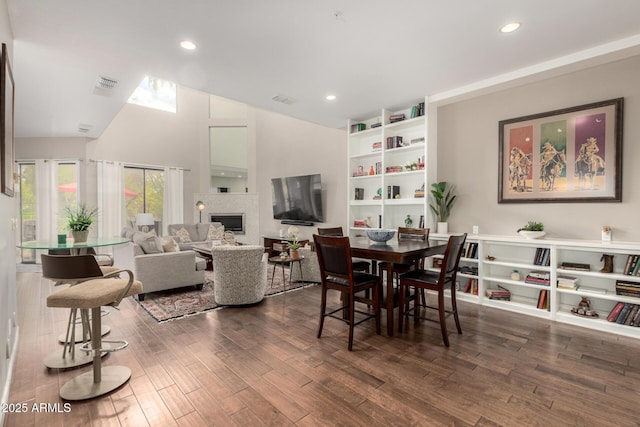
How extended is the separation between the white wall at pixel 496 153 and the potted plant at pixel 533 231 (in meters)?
0.25

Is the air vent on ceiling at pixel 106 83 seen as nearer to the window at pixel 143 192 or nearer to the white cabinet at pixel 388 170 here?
the white cabinet at pixel 388 170

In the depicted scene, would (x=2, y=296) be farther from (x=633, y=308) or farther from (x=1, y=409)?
(x=633, y=308)

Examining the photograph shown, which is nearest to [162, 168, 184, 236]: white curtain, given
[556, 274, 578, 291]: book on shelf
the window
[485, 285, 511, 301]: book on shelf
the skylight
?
the window

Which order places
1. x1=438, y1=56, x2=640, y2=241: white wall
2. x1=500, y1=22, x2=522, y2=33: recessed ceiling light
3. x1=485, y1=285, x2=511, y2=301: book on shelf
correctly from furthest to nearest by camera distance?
1. x1=485, y1=285, x2=511, y2=301: book on shelf
2. x1=438, y1=56, x2=640, y2=241: white wall
3. x1=500, y1=22, x2=522, y2=33: recessed ceiling light

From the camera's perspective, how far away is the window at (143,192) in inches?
310

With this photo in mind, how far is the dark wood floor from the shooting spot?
6.14 feet

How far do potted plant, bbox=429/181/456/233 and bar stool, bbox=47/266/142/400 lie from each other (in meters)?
3.78

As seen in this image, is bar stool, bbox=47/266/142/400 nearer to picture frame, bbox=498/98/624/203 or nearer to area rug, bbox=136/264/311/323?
area rug, bbox=136/264/311/323

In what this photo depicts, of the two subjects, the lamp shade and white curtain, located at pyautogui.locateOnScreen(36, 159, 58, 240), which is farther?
the lamp shade

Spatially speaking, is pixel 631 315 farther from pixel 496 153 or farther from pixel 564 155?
pixel 496 153

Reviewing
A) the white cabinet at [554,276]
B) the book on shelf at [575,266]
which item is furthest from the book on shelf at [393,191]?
the book on shelf at [575,266]

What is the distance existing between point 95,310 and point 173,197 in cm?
687

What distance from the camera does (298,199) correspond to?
294 inches

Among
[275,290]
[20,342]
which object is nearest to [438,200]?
[275,290]
